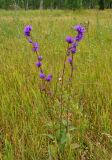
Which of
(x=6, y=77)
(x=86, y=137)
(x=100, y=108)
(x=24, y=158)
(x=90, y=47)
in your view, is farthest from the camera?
(x=90, y=47)

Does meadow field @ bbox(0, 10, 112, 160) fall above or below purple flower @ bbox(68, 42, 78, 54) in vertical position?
below

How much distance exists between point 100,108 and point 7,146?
0.84 meters

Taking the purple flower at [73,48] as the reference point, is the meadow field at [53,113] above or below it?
below

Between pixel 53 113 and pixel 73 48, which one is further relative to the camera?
pixel 53 113

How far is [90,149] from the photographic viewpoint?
6.30ft

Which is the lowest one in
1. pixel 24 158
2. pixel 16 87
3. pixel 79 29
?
pixel 24 158

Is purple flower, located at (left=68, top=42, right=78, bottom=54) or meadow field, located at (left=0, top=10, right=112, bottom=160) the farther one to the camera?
meadow field, located at (left=0, top=10, right=112, bottom=160)

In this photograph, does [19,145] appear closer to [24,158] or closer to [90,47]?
[24,158]

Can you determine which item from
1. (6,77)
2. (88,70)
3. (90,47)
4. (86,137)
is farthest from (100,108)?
(90,47)

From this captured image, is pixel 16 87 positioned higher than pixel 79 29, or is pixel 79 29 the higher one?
pixel 79 29

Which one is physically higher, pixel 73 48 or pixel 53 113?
pixel 73 48

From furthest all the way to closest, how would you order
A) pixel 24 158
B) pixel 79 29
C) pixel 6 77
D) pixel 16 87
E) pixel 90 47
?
pixel 90 47 → pixel 6 77 → pixel 16 87 → pixel 24 158 → pixel 79 29

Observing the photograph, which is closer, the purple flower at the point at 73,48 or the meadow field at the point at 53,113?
the purple flower at the point at 73,48

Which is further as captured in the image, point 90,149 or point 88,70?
point 88,70
